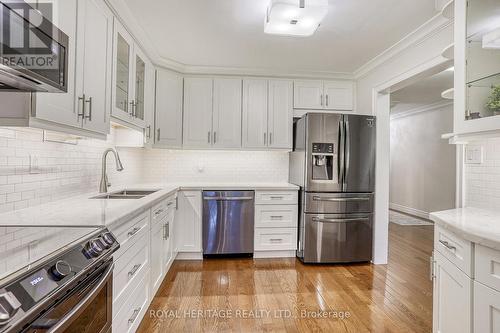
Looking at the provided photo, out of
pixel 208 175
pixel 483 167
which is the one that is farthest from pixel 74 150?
pixel 483 167

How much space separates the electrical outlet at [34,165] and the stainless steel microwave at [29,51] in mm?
616

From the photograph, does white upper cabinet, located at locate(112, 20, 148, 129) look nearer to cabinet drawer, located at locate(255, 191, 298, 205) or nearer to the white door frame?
cabinet drawer, located at locate(255, 191, 298, 205)

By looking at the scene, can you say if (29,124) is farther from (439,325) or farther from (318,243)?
(318,243)

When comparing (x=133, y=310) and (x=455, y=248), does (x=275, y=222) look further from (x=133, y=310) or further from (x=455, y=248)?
(x=455, y=248)

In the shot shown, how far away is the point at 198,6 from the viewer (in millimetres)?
2131

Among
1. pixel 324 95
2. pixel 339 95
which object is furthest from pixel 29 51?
pixel 339 95

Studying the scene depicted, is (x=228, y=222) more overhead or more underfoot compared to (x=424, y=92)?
more underfoot

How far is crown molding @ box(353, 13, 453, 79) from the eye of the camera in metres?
2.20

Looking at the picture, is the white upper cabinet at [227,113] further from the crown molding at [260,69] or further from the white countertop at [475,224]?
the white countertop at [475,224]

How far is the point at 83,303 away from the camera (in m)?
0.97

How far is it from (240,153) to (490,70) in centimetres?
273

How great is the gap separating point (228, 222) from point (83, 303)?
2.25m

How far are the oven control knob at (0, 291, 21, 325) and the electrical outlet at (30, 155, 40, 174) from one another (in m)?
1.25

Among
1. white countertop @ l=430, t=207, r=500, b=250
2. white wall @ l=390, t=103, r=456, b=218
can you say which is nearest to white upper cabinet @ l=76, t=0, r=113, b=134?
white countertop @ l=430, t=207, r=500, b=250
